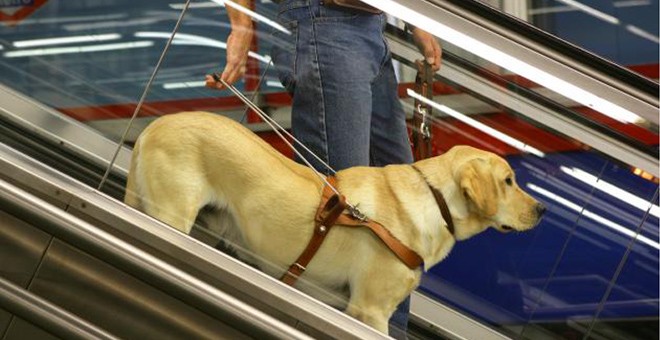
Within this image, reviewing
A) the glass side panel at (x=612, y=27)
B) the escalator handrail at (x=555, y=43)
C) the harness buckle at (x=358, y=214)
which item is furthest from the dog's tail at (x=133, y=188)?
the glass side panel at (x=612, y=27)

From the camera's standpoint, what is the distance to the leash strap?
337cm

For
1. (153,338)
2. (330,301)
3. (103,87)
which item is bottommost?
(153,338)

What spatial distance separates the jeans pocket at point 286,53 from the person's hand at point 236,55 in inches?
2.7

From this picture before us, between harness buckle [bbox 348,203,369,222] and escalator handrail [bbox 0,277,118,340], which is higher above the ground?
harness buckle [bbox 348,203,369,222]

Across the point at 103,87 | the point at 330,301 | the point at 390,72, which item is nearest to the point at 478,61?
the point at 390,72

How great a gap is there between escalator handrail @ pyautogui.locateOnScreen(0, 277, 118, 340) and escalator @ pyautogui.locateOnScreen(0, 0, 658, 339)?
0.97 feet

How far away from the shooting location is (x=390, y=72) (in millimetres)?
3510

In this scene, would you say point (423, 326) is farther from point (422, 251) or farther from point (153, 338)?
point (153, 338)

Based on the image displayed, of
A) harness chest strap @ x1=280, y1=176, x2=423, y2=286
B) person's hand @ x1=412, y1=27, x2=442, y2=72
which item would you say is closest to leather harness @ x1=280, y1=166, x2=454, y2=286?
harness chest strap @ x1=280, y1=176, x2=423, y2=286

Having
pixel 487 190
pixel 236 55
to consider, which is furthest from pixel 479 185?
pixel 236 55

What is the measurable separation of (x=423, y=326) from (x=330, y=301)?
0.88 ft

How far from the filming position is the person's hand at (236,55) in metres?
3.46

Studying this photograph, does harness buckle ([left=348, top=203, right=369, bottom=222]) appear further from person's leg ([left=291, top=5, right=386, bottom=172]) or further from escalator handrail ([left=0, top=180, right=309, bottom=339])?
escalator handrail ([left=0, top=180, right=309, bottom=339])

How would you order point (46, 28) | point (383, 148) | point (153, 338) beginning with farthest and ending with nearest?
point (46, 28) < point (383, 148) < point (153, 338)
